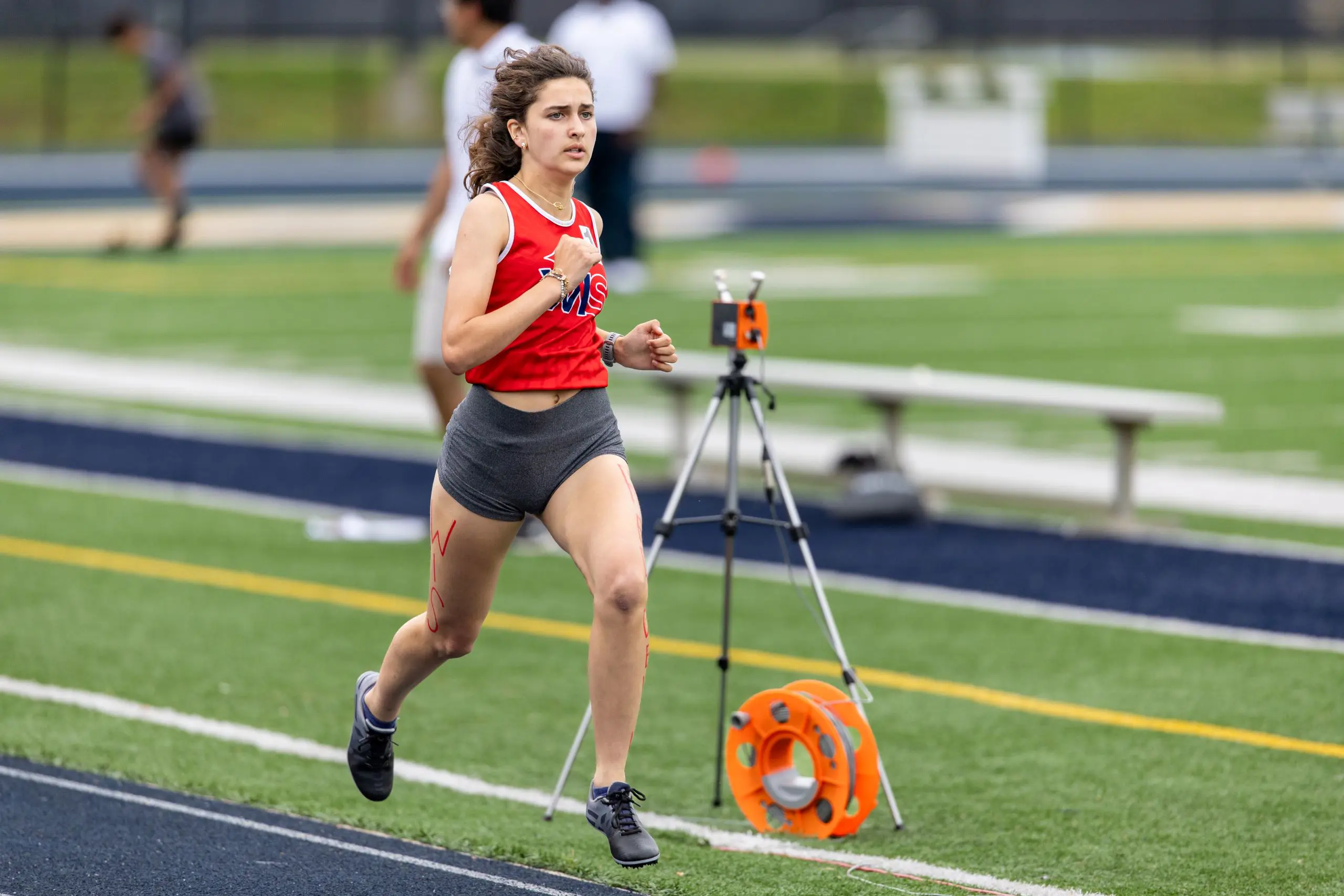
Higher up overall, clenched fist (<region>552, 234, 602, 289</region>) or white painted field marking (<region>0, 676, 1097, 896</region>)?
clenched fist (<region>552, 234, 602, 289</region>)

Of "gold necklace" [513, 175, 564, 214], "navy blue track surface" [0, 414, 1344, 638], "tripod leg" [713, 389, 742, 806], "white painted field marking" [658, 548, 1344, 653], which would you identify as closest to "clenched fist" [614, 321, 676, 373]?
"gold necklace" [513, 175, 564, 214]

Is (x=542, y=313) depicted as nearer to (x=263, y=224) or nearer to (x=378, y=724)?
(x=378, y=724)

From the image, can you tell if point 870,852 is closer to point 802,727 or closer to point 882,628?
point 802,727

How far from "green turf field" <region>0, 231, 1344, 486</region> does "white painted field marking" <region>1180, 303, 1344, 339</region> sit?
0.57ft

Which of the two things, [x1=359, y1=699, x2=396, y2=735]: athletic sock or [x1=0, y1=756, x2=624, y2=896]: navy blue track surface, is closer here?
[x1=0, y1=756, x2=624, y2=896]: navy blue track surface

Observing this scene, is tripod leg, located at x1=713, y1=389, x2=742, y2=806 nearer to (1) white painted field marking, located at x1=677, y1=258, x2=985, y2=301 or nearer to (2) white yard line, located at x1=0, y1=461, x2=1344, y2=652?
(2) white yard line, located at x1=0, y1=461, x2=1344, y2=652

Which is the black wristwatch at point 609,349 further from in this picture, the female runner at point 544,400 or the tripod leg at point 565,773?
the tripod leg at point 565,773

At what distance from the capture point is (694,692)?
25.5ft

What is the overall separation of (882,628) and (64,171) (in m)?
30.5

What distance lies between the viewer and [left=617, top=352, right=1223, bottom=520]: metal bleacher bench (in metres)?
10.5

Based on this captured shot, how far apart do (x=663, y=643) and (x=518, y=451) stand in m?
3.24

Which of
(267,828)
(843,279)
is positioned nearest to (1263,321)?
(843,279)

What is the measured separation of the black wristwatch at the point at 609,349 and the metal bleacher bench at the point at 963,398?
5.21 meters

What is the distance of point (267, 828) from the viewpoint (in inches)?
238
